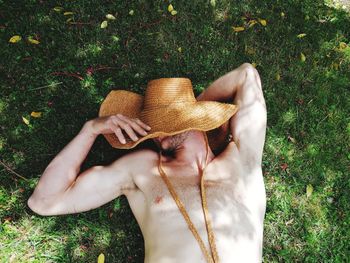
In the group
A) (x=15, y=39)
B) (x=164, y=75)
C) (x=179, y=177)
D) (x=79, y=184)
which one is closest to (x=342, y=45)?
(x=164, y=75)

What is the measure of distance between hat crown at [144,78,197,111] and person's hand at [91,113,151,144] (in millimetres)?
216

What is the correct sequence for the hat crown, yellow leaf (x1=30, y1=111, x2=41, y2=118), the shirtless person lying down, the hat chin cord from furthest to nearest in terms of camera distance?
yellow leaf (x1=30, y1=111, x2=41, y2=118) < the hat crown < the shirtless person lying down < the hat chin cord

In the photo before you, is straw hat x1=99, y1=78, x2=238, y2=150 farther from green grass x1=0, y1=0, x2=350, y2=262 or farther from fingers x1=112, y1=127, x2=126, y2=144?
green grass x1=0, y1=0, x2=350, y2=262

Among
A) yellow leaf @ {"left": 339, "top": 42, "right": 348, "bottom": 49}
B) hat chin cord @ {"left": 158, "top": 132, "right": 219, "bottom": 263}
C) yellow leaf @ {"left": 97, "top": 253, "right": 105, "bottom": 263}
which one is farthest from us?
yellow leaf @ {"left": 339, "top": 42, "right": 348, "bottom": 49}

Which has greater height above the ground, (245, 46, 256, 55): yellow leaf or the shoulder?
(245, 46, 256, 55): yellow leaf

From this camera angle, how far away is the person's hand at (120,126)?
3562mm

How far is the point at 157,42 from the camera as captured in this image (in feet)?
16.6

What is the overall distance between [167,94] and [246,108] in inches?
33.1

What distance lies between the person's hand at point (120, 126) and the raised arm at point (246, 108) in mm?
953

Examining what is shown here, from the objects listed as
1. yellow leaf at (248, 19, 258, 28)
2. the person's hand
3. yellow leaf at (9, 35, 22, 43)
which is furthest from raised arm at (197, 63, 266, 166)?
yellow leaf at (9, 35, 22, 43)

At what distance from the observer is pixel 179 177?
3627 millimetres

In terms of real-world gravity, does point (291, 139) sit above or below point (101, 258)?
above

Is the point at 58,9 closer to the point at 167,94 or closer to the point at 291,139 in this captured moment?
the point at 167,94

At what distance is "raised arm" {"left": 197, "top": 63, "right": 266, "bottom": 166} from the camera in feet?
12.5
